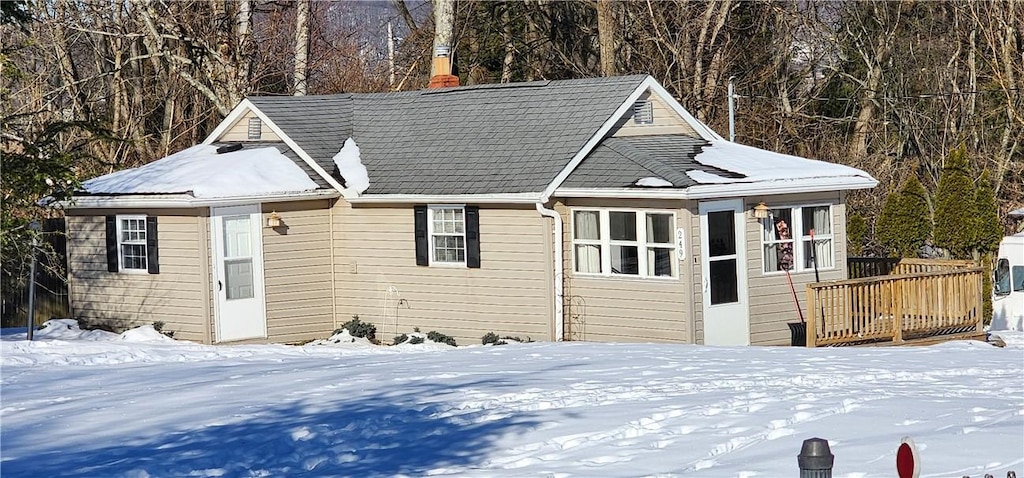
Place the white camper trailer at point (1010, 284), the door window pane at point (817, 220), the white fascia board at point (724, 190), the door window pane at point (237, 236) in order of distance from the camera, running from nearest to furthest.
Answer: the white fascia board at point (724, 190) < the door window pane at point (817, 220) < the door window pane at point (237, 236) < the white camper trailer at point (1010, 284)

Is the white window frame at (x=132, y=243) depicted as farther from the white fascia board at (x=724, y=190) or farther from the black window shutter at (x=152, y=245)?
the white fascia board at (x=724, y=190)

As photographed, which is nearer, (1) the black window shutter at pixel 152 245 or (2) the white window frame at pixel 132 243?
(1) the black window shutter at pixel 152 245

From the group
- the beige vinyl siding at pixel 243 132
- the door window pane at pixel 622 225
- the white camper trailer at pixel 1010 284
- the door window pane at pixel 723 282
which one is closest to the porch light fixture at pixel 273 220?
the beige vinyl siding at pixel 243 132

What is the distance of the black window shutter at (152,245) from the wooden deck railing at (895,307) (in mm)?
10333

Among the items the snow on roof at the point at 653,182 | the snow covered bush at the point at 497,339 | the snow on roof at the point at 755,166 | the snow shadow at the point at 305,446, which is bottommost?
the snow shadow at the point at 305,446

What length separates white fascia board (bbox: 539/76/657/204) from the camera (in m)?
20.3

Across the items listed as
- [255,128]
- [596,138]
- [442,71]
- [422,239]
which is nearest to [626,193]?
[596,138]

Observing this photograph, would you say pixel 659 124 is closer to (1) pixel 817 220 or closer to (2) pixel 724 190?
(1) pixel 817 220

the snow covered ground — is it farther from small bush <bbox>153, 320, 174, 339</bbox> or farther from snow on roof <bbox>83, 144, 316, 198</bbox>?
snow on roof <bbox>83, 144, 316, 198</bbox>

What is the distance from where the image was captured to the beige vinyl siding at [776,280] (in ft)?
66.1

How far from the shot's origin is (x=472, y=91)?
24188mm

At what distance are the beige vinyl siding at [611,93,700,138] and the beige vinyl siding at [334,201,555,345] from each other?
254 centimetres

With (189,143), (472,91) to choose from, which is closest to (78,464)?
(472,91)

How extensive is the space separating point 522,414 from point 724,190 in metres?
7.48
